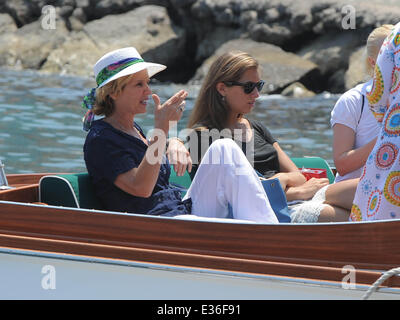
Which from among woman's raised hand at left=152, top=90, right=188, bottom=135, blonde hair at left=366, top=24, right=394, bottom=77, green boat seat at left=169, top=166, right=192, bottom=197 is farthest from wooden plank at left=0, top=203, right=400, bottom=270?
blonde hair at left=366, top=24, right=394, bottom=77

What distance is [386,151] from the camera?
2.67 metres

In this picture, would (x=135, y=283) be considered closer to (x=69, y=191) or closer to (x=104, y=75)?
(x=69, y=191)

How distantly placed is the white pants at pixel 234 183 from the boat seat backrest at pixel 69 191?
55 cm

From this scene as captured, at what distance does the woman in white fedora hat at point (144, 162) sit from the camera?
3.10m

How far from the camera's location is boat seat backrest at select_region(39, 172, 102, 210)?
327 centimetres

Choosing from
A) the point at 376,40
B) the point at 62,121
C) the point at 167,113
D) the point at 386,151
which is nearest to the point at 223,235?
the point at 167,113

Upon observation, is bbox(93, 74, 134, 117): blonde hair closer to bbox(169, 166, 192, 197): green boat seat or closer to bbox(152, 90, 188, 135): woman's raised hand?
bbox(152, 90, 188, 135): woman's raised hand

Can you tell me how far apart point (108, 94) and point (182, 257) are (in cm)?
90

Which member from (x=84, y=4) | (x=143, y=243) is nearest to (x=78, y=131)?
(x=143, y=243)

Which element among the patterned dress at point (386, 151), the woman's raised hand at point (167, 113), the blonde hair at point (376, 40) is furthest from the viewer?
the blonde hair at point (376, 40)

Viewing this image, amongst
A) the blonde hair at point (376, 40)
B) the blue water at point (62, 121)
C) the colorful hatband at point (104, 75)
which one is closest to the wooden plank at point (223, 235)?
the colorful hatband at point (104, 75)

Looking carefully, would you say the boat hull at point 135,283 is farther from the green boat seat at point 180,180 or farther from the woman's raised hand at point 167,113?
the green boat seat at point 180,180

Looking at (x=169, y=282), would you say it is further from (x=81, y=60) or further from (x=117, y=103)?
(x=81, y=60)

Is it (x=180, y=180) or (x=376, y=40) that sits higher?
(x=376, y=40)
